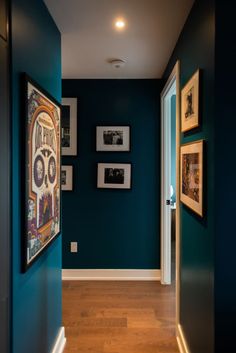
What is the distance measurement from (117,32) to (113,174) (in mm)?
1801

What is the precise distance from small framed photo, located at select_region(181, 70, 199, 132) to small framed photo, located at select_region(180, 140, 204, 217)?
0.45 feet

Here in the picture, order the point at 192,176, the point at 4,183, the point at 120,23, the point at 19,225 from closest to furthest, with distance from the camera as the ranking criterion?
the point at 4,183 < the point at 19,225 < the point at 192,176 < the point at 120,23

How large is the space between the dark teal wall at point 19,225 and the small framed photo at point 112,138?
1.44 m

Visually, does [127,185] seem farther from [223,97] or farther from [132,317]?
[223,97]

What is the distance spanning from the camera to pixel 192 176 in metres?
1.96

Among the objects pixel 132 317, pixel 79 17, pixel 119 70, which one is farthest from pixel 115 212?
pixel 79 17

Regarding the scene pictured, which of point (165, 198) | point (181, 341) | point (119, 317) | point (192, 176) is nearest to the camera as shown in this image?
point (192, 176)

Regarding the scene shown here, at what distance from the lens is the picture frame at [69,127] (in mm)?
3771

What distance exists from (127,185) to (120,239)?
69 cm

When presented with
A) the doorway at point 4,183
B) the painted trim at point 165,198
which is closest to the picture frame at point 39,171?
the doorway at point 4,183

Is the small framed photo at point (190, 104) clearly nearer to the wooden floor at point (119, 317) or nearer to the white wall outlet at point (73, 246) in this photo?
the wooden floor at point (119, 317)

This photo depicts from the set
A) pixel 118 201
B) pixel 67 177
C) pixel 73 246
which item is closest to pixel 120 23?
pixel 67 177

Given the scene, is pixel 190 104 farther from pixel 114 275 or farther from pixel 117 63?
pixel 114 275

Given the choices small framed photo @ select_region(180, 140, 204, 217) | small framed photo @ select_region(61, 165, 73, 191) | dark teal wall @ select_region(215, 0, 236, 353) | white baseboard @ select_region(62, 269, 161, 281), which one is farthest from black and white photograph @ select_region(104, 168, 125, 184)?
dark teal wall @ select_region(215, 0, 236, 353)
